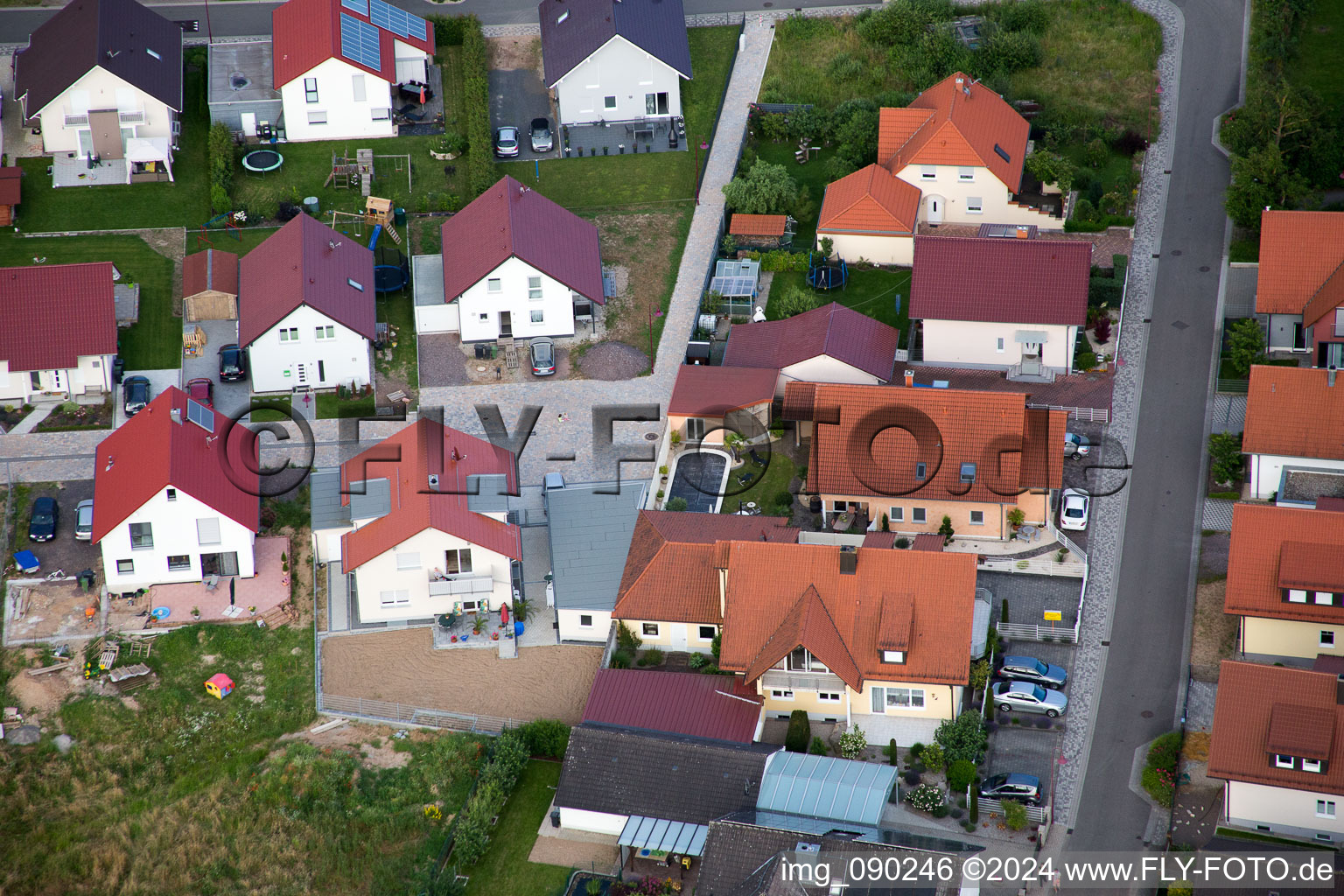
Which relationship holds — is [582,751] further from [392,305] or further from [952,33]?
[952,33]

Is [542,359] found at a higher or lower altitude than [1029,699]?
higher

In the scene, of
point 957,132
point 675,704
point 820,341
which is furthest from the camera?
point 957,132

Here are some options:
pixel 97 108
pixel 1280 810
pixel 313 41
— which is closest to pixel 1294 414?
pixel 1280 810

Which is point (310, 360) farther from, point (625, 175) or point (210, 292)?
point (625, 175)

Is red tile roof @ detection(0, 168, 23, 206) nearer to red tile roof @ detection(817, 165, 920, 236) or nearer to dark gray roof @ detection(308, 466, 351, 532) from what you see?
dark gray roof @ detection(308, 466, 351, 532)

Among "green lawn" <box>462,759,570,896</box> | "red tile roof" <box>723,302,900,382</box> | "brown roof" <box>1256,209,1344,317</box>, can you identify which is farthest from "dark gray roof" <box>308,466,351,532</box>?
"brown roof" <box>1256,209,1344,317</box>

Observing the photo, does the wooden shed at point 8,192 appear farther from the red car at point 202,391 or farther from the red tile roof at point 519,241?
the red tile roof at point 519,241

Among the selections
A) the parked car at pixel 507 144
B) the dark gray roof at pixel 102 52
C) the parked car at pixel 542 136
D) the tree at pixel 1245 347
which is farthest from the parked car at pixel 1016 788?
the dark gray roof at pixel 102 52
